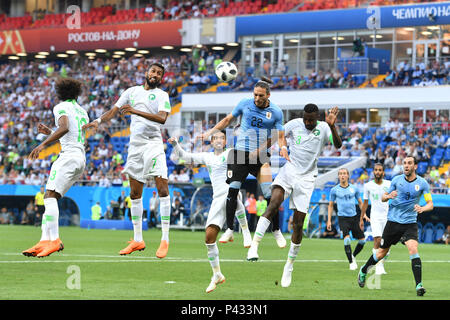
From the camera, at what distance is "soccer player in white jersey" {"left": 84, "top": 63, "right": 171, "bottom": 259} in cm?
1741

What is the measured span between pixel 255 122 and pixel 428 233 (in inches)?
1015

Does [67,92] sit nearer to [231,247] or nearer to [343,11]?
[231,247]

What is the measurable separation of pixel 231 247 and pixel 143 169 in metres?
13.0

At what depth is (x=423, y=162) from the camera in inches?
1729

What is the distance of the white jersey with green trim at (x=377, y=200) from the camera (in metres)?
23.1

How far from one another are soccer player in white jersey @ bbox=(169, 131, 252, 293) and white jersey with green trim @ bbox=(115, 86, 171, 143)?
68cm

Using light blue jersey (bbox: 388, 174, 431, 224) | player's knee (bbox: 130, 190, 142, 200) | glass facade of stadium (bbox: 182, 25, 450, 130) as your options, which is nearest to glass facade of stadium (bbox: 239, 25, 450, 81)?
glass facade of stadium (bbox: 182, 25, 450, 130)

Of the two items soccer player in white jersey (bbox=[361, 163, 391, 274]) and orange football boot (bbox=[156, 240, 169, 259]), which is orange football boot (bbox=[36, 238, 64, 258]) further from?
soccer player in white jersey (bbox=[361, 163, 391, 274])

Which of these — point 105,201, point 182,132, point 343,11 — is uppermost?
point 343,11

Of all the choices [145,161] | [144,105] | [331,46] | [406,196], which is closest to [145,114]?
[144,105]

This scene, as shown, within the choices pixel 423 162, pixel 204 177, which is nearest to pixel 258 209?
pixel 204 177

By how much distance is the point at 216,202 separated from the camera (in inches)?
599

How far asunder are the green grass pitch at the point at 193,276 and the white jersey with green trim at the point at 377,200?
1.46 metres

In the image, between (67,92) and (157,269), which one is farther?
(157,269)
